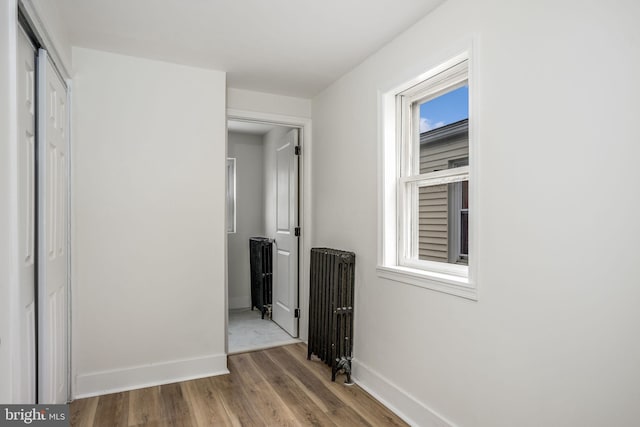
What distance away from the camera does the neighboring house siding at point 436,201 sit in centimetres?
219

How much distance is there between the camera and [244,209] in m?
5.32

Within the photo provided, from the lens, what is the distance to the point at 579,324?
55.4 inches

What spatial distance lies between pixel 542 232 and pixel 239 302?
174 inches

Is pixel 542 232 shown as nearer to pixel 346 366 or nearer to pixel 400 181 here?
pixel 400 181

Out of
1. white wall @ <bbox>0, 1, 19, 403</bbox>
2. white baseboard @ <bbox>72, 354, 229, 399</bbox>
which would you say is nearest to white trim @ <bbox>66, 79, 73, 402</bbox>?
white baseboard @ <bbox>72, 354, 229, 399</bbox>

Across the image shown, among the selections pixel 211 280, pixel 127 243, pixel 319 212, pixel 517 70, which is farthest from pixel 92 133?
pixel 517 70

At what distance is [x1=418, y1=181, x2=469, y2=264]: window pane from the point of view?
213 centimetres

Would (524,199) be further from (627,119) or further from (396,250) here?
(396,250)

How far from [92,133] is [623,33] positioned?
120 inches

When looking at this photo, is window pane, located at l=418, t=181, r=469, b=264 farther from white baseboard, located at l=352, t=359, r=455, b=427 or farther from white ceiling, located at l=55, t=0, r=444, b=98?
white ceiling, located at l=55, t=0, r=444, b=98

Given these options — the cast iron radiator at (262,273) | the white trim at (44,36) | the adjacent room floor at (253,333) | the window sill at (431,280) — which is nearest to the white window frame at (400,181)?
the window sill at (431,280)

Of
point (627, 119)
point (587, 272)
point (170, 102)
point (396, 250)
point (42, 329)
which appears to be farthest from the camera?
point (170, 102)

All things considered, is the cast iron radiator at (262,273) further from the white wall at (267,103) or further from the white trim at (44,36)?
the white trim at (44,36)

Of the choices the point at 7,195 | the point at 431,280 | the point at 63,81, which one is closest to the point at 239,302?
the point at 63,81
